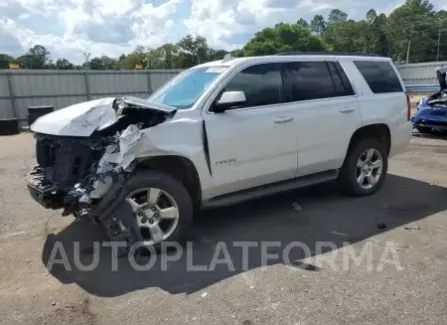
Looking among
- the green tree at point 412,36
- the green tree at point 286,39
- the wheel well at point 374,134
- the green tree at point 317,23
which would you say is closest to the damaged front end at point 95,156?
the wheel well at point 374,134

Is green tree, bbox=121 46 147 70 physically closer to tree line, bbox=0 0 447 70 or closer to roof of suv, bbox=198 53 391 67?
tree line, bbox=0 0 447 70

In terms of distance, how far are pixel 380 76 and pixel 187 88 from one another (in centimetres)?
288

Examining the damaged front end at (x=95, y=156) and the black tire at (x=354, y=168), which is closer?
the damaged front end at (x=95, y=156)

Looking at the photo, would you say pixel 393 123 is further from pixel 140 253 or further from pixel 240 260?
pixel 140 253

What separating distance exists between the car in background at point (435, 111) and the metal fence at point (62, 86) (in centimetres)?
1451

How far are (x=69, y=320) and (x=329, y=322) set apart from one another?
192cm

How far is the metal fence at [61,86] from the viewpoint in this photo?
18.4m

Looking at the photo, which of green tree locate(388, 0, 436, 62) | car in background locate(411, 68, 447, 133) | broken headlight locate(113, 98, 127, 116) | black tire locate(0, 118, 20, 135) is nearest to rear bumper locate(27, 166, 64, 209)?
broken headlight locate(113, 98, 127, 116)

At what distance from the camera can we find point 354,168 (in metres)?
5.91

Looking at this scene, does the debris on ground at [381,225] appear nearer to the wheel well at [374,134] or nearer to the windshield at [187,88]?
the wheel well at [374,134]

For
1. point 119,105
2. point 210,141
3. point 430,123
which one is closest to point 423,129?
point 430,123

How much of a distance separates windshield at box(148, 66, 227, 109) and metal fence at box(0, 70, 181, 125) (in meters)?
15.2

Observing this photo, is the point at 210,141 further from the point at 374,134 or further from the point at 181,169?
the point at 374,134

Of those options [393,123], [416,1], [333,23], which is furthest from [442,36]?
[393,123]
